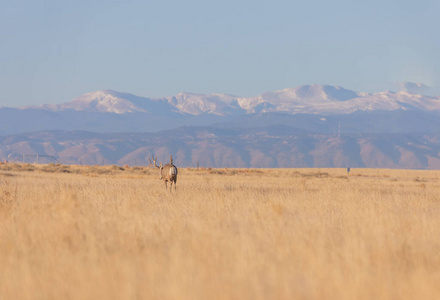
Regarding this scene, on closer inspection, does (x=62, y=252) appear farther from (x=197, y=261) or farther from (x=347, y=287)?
(x=347, y=287)

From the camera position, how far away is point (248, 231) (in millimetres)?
12531

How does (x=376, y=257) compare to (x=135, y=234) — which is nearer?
(x=376, y=257)

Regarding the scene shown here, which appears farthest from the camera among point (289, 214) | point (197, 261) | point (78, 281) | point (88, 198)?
point (88, 198)

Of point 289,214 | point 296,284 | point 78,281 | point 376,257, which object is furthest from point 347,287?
point 289,214

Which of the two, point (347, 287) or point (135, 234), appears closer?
point (347, 287)

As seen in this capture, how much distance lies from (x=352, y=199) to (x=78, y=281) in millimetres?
12657

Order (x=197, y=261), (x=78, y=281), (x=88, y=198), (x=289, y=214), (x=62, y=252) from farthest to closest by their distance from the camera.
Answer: (x=88, y=198) < (x=289, y=214) < (x=62, y=252) < (x=197, y=261) < (x=78, y=281)

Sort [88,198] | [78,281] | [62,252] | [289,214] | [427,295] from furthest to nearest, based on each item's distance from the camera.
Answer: [88,198] < [289,214] < [62,252] < [78,281] < [427,295]

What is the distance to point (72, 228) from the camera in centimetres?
1227

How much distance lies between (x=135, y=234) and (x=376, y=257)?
414 cm

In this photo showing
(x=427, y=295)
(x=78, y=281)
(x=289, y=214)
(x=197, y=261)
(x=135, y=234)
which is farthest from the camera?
(x=289, y=214)

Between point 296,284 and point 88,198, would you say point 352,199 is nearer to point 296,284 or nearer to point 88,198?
point 88,198

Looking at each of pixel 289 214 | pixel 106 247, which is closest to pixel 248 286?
pixel 106 247

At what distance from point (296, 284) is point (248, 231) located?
4.18 meters
